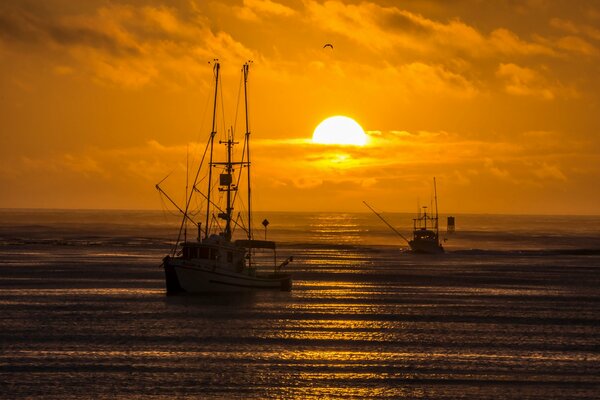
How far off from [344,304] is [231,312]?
12.1 meters

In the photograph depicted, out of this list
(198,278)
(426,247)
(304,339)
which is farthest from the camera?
(426,247)

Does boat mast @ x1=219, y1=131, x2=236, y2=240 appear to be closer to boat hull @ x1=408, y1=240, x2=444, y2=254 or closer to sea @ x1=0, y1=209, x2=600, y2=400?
sea @ x1=0, y1=209, x2=600, y2=400

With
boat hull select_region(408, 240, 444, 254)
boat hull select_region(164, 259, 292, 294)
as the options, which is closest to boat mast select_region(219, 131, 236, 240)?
boat hull select_region(164, 259, 292, 294)

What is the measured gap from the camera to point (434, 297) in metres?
87.4

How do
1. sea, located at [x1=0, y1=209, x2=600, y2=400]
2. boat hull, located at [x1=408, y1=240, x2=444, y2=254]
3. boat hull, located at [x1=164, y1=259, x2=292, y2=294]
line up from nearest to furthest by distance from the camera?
sea, located at [x1=0, y1=209, x2=600, y2=400], boat hull, located at [x1=164, y1=259, x2=292, y2=294], boat hull, located at [x1=408, y1=240, x2=444, y2=254]

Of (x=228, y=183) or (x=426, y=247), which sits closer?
(x=228, y=183)

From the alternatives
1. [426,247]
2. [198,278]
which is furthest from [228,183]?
[426,247]

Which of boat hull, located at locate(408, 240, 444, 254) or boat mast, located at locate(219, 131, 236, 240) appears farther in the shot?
boat hull, located at locate(408, 240, 444, 254)

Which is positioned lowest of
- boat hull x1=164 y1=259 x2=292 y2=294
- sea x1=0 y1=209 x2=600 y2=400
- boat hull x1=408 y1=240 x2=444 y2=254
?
sea x1=0 y1=209 x2=600 y2=400

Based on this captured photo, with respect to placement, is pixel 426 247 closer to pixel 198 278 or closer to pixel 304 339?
pixel 198 278

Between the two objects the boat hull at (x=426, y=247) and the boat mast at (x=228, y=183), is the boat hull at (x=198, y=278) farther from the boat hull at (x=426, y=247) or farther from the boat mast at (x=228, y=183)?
the boat hull at (x=426, y=247)

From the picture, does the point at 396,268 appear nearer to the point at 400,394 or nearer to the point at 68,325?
the point at 68,325

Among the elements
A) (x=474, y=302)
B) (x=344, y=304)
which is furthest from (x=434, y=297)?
(x=344, y=304)

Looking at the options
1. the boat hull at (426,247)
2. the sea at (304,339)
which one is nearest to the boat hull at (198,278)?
the sea at (304,339)
